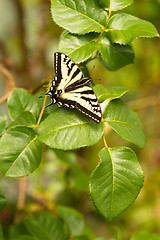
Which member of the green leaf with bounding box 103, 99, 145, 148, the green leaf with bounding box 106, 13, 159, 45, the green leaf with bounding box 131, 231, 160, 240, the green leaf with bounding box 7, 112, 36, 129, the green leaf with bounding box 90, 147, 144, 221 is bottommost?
the green leaf with bounding box 131, 231, 160, 240

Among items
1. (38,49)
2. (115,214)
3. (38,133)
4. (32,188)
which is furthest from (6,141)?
(38,49)

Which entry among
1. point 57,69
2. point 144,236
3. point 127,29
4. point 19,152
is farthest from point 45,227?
point 127,29

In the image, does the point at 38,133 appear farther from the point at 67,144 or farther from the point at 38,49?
the point at 38,49

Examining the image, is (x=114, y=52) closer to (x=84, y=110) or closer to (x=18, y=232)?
(x=84, y=110)

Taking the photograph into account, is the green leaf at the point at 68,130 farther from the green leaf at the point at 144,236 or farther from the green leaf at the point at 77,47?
the green leaf at the point at 144,236

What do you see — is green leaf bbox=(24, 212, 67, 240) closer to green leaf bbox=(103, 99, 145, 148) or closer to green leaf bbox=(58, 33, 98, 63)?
green leaf bbox=(103, 99, 145, 148)

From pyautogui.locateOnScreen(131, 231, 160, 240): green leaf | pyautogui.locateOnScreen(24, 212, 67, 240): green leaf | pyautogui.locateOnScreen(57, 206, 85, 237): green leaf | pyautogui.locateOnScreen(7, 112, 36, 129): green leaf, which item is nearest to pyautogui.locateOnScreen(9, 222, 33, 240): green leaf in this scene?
pyautogui.locateOnScreen(24, 212, 67, 240): green leaf
